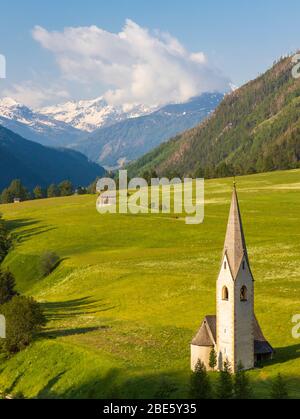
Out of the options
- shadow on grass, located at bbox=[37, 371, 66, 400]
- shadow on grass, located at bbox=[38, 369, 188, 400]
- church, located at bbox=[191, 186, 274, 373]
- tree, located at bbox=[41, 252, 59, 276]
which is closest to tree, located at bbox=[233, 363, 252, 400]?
shadow on grass, located at bbox=[38, 369, 188, 400]

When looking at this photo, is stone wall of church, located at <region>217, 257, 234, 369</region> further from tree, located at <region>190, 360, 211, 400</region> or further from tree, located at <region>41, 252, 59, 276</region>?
tree, located at <region>41, 252, 59, 276</region>

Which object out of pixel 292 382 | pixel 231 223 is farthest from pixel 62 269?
pixel 292 382

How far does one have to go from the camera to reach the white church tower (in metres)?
48.8

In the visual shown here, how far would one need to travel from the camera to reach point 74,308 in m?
76.8

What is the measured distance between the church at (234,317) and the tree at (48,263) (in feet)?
175

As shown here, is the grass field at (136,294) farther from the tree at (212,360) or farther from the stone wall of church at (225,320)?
the stone wall of church at (225,320)

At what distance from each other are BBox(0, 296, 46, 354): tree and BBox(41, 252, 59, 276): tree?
35.3 m

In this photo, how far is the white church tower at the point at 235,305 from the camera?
160 feet

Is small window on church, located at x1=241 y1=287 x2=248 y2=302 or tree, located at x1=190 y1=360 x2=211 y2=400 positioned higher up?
small window on church, located at x1=241 y1=287 x2=248 y2=302

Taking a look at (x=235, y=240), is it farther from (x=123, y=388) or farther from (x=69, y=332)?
(x=69, y=332)

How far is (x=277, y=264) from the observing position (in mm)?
87188

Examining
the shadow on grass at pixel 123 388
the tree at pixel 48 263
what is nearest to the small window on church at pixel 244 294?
the shadow on grass at pixel 123 388

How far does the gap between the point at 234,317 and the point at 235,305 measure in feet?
2.98

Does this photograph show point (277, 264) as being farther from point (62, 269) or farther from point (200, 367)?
point (200, 367)
